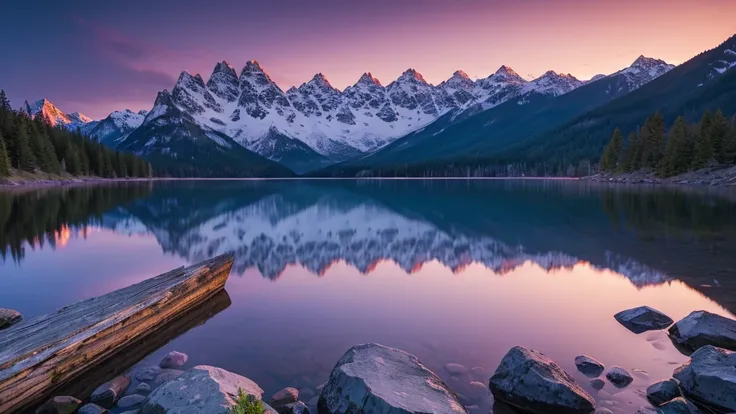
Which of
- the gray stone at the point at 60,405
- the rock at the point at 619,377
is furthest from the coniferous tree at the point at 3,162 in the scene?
the rock at the point at 619,377

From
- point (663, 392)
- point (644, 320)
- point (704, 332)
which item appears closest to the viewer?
point (663, 392)

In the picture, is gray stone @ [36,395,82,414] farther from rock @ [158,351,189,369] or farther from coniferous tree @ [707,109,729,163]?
coniferous tree @ [707,109,729,163]

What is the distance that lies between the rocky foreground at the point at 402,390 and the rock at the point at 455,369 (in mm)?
54

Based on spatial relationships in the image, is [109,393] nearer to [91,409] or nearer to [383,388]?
[91,409]

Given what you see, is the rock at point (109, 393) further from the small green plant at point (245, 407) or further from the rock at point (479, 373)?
the rock at point (479, 373)

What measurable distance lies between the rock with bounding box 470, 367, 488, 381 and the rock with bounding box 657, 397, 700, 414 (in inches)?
152

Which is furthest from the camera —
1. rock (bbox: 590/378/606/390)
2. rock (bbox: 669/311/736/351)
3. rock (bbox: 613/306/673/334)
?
rock (bbox: 613/306/673/334)

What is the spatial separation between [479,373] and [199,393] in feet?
23.3

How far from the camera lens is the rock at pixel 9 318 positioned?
15667 millimetres

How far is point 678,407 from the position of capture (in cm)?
969

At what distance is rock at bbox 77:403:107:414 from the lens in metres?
9.94

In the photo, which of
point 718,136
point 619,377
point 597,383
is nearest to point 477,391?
point 597,383

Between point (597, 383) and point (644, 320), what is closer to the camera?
point (597, 383)

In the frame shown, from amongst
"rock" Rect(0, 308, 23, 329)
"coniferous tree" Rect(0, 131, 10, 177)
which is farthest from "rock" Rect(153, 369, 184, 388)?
"coniferous tree" Rect(0, 131, 10, 177)
